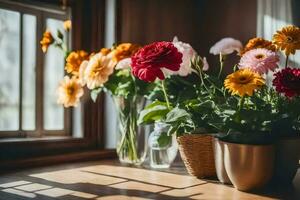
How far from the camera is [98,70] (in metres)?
1.24

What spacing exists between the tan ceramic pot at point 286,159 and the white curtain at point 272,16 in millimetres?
1246

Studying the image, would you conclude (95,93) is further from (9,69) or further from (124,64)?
(9,69)

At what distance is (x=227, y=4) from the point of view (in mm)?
2402

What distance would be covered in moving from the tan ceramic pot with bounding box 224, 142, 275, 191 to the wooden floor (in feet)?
0.08

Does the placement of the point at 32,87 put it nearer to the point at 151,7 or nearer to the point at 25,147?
the point at 25,147

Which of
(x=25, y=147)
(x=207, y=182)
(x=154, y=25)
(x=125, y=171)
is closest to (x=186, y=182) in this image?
(x=207, y=182)

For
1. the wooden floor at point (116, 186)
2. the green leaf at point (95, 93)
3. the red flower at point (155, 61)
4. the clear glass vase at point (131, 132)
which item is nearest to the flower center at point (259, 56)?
the red flower at point (155, 61)

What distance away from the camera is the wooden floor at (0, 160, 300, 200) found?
92 centimetres

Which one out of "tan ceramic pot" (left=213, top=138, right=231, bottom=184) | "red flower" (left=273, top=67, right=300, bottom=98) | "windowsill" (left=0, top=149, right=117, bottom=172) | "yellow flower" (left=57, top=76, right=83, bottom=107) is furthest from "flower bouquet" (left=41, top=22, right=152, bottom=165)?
"red flower" (left=273, top=67, right=300, bottom=98)

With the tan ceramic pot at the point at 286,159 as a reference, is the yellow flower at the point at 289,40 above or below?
above

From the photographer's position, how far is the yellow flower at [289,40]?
3.30ft

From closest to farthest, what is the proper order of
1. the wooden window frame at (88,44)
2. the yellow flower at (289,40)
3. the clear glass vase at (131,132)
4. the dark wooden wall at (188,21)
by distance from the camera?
the yellow flower at (289,40)
the clear glass vase at (131,132)
the wooden window frame at (88,44)
the dark wooden wall at (188,21)

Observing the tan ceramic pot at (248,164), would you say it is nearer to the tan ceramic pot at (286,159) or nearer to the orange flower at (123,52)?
the tan ceramic pot at (286,159)

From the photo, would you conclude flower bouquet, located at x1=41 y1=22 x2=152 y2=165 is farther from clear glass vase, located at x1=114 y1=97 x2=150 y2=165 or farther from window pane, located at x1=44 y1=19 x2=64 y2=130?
window pane, located at x1=44 y1=19 x2=64 y2=130
